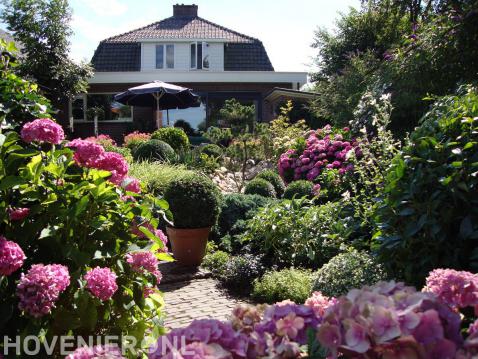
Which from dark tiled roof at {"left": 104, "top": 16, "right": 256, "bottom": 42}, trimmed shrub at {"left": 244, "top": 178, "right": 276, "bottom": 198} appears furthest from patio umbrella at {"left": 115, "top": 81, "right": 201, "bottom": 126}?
trimmed shrub at {"left": 244, "top": 178, "right": 276, "bottom": 198}

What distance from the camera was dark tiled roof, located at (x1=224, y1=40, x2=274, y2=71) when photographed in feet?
82.1

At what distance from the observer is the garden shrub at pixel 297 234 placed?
502cm

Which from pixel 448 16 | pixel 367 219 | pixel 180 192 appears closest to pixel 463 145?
pixel 367 219

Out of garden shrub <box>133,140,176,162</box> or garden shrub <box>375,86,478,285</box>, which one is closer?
garden shrub <box>375,86,478,285</box>

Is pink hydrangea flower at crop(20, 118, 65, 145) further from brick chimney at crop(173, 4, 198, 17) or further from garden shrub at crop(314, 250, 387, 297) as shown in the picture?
brick chimney at crop(173, 4, 198, 17)

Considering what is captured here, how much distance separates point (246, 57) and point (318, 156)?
60.2 ft

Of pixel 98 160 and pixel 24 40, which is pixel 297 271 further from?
pixel 24 40

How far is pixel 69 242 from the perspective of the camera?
2.27 metres

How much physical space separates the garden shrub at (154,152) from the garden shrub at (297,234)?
559 cm

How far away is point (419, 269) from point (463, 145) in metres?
0.78

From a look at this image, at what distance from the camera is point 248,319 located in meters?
1.23

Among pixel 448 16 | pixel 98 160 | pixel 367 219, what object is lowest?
pixel 367 219

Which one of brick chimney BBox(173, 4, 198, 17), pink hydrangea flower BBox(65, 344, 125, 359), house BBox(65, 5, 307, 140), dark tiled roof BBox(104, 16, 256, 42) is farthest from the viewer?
brick chimney BBox(173, 4, 198, 17)

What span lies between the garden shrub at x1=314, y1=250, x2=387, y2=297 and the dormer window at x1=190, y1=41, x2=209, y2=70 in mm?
22010
